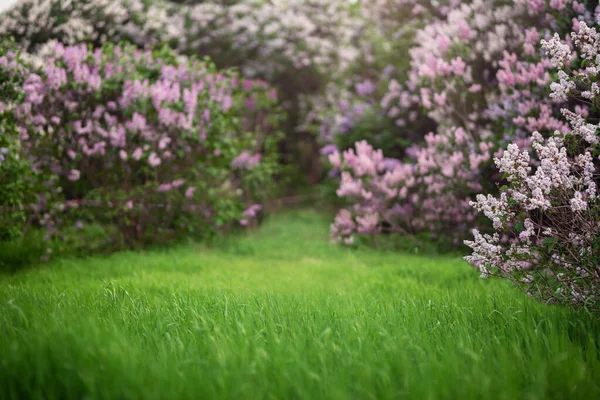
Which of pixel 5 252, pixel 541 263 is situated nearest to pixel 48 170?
pixel 5 252

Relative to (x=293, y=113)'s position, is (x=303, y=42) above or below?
above

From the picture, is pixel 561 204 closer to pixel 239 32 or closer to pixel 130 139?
pixel 130 139

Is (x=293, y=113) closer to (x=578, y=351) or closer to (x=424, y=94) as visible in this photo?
(x=424, y=94)

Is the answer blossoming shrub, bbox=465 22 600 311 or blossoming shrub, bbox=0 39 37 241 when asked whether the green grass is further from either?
blossoming shrub, bbox=0 39 37 241

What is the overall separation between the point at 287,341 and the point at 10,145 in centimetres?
432

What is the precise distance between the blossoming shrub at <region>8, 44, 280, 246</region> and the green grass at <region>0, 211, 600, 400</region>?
2.26 metres

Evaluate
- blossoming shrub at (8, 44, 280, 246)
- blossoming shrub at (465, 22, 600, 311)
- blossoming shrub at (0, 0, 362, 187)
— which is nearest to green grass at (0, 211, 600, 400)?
blossoming shrub at (465, 22, 600, 311)

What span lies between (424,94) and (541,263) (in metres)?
4.39

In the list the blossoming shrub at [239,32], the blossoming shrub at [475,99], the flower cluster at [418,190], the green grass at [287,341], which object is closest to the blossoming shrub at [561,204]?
the green grass at [287,341]

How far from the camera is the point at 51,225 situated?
6750 millimetres

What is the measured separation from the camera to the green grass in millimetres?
2328

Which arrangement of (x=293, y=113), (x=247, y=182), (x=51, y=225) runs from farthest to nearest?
(x=293, y=113) → (x=247, y=182) → (x=51, y=225)

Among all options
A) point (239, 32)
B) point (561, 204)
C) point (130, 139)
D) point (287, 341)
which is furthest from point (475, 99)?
point (239, 32)

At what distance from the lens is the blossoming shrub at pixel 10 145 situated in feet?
17.9
